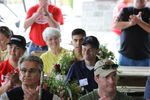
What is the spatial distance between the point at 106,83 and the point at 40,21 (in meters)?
2.91

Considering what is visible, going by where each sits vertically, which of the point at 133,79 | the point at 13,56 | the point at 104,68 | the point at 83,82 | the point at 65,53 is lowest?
the point at 133,79

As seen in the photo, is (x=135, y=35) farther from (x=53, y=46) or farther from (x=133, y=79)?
(x=53, y=46)

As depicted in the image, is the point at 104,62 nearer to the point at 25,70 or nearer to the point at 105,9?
the point at 25,70

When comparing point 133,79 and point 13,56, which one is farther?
point 133,79

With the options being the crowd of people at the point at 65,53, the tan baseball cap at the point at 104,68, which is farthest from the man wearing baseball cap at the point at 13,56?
the tan baseball cap at the point at 104,68

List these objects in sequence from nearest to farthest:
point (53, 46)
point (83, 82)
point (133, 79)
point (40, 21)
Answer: point (83, 82) → point (133, 79) → point (53, 46) → point (40, 21)

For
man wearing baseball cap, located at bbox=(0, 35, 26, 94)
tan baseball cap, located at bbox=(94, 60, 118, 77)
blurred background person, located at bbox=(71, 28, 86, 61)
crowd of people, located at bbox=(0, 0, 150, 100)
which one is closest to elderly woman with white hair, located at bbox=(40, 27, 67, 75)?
crowd of people, located at bbox=(0, 0, 150, 100)

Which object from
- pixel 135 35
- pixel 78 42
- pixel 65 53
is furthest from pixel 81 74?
pixel 135 35

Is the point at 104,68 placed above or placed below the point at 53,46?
above

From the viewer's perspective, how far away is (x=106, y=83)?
2.74 meters

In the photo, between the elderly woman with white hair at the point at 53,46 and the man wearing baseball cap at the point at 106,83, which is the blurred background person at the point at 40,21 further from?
the man wearing baseball cap at the point at 106,83

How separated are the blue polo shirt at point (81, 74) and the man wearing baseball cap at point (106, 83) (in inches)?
32.3

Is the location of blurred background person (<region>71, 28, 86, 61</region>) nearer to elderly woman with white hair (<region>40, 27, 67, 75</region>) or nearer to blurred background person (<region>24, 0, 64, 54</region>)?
elderly woman with white hair (<region>40, 27, 67, 75</region>)

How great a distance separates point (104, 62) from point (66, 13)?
5.30 meters
